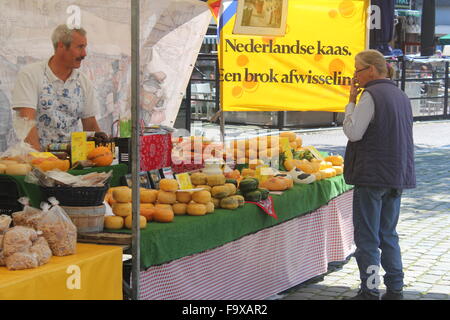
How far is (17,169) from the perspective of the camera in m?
4.42

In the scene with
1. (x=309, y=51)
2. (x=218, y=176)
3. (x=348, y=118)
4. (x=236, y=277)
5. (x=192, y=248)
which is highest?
(x=309, y=51)

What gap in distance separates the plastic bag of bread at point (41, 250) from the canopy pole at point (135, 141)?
51 centimetres

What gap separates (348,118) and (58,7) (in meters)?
3.59

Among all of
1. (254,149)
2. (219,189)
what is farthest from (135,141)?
(254,149)

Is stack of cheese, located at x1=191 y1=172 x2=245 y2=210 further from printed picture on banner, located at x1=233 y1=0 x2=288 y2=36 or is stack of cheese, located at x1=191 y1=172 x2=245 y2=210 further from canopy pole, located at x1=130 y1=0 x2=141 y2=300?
printed picture on banner, located at x1=233 y1=0 x2=288 y2=36

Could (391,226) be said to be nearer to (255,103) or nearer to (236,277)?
(236,277)

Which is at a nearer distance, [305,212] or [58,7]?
[305,212]

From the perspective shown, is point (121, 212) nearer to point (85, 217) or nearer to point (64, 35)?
point (85, 217)

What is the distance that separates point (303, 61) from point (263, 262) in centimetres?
299

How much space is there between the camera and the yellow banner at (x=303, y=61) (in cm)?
760

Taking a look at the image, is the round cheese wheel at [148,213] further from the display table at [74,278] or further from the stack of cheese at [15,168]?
the stack of cheese at [15,168]

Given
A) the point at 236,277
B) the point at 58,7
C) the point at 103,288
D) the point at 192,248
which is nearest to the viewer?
the point at 103,288

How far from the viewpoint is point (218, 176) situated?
209 inches

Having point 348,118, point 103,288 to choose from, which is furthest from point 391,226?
point 103,288
